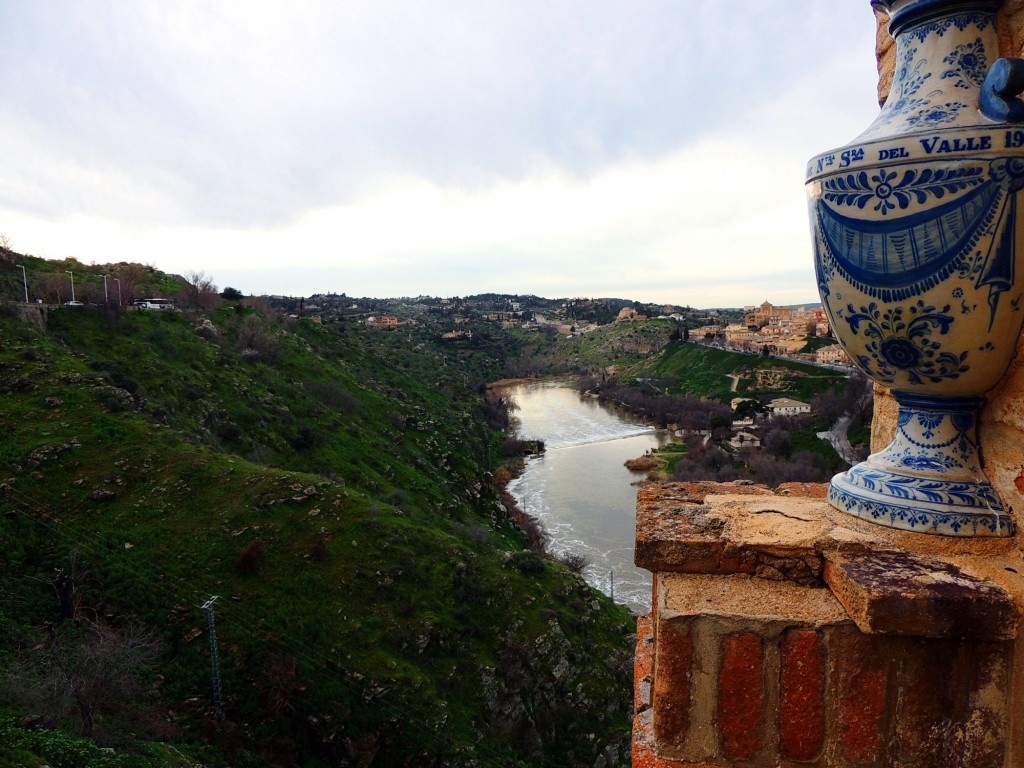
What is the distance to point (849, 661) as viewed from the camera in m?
1.24

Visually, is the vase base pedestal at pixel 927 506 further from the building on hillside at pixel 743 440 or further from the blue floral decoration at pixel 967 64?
the building on hillside at pixel 743 440

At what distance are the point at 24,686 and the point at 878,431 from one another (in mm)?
10871

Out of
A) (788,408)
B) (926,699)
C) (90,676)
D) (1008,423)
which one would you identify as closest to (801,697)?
(926,699)

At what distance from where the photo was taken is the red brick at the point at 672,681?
1.27m

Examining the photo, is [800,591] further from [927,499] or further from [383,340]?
[383,340]

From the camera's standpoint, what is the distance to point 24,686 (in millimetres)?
8258

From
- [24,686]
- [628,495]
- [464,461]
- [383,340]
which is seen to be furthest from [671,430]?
[24,686]

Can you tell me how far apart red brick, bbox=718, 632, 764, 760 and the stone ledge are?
6.8 inches

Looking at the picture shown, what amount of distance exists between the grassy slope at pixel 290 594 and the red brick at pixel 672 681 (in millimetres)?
10524

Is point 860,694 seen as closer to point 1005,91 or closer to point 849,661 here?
point 849,661

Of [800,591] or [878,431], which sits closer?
[800,591]

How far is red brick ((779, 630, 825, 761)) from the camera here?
1258mm

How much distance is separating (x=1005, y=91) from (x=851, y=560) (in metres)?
1.04

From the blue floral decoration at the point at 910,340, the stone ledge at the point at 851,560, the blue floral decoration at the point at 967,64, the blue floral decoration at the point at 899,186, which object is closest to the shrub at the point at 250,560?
the stone ledge at the point at 851,560
